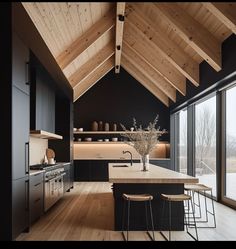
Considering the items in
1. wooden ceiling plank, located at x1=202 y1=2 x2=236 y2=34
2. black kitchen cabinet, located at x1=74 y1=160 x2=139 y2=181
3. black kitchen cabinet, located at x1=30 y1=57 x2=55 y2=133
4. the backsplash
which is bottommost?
black kitchen cabinet, located at x1=74 y1=160 x2=139 y2=181

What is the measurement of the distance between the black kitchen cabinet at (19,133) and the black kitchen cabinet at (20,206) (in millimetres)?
94

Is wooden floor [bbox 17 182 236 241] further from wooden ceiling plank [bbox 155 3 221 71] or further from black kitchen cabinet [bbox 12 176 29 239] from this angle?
wooden ceiling plank [bbox 155 3 221 71]

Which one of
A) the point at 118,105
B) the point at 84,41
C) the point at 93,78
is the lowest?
the point at 118,105

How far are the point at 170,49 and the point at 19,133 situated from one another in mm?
4320

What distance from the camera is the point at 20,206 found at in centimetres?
415

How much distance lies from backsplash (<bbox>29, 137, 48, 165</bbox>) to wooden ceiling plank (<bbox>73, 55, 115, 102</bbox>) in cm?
326

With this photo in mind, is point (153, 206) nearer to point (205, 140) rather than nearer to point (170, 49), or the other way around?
point (170, 49)

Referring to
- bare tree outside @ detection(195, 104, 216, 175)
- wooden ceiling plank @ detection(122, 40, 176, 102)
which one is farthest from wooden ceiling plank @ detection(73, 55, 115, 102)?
bare tree outside @ detection(195, 104, 216, 175)

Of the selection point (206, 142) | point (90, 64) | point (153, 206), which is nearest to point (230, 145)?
point (206, 142)

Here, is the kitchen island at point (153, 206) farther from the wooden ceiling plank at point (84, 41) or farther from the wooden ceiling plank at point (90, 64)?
the wooden ceiling plank at point (90, 64)

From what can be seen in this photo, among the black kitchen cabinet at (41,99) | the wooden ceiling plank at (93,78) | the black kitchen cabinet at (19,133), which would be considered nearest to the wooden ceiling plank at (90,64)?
Answer: the wooden ceiling plank at (93,78)

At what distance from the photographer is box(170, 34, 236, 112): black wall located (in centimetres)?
561

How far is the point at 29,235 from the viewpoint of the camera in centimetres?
450

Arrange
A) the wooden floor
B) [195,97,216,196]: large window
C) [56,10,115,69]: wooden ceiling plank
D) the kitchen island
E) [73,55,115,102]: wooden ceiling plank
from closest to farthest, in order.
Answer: the wooden floor < the kitchen island < [56,10,115,69]: wooden ceiling plank < [195,97,216,196]: large window < [73,55,115,102]: wooden ceiling plank
